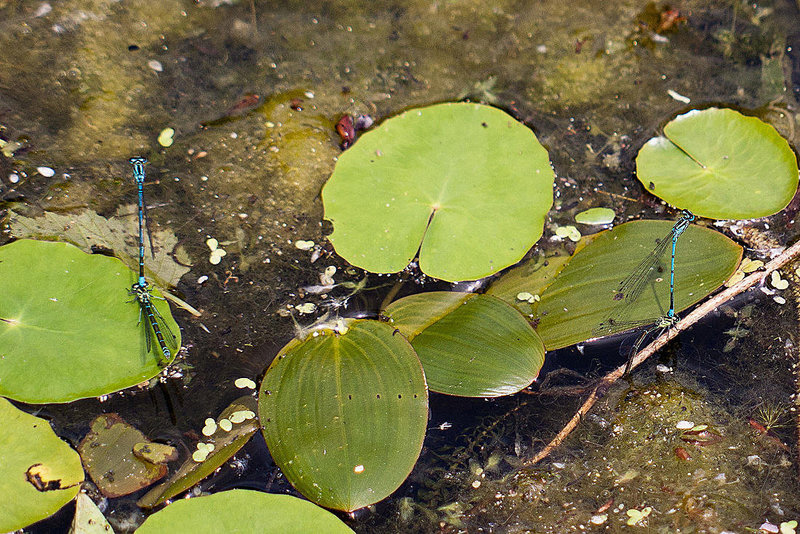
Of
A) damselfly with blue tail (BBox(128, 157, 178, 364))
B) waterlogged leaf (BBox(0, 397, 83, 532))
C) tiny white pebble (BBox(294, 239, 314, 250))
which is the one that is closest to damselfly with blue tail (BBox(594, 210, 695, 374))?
tiny white pebble (BBox(294, 239, 314, 250))

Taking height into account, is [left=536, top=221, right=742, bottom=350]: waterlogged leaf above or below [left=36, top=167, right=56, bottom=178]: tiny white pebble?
below

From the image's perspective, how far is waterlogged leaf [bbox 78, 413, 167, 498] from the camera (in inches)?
88.7

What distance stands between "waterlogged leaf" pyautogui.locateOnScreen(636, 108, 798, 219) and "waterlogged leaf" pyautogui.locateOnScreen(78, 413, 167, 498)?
2643 millimetres

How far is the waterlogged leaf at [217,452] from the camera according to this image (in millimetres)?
2244

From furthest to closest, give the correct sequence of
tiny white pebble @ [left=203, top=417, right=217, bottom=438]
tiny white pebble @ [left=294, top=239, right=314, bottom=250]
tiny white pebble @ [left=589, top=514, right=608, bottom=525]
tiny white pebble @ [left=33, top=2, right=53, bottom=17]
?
1. tiny white pebble @ [left=33, top=2, right=53, bottom=17]
2. tiny white pebble @ [left=294, top=239, right=314, bottom=250]
3. tiny white pebble @ [left=203, top=417, right=217, bottom=438]
4. tiny white pebble @ [left=589, top=514, right=608, bottom=525]

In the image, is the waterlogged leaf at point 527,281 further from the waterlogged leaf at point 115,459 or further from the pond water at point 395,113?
the waterlogged leaf at point 115,459

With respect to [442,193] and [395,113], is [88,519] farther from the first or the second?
[395,113]

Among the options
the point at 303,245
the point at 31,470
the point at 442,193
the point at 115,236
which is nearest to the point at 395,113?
the point at 442,193

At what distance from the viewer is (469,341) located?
2.53 meters

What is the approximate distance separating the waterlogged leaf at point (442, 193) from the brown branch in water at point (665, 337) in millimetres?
670

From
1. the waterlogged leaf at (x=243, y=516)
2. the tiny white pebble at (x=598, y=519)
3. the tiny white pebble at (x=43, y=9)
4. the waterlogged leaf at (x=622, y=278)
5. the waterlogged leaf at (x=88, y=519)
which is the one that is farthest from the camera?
the tiny white pebble at (x=43, y=9)

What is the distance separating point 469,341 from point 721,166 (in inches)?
64.2

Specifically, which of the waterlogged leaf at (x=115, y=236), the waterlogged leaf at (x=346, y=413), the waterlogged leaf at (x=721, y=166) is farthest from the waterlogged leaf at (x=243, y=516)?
the waterlogged leaf at (x=721, y=166)

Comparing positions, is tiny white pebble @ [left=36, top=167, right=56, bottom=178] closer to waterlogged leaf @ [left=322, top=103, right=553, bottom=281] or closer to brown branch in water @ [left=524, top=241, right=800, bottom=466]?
waterlogged leaf @ [left=322, top=103, right=553, bottom=281]
